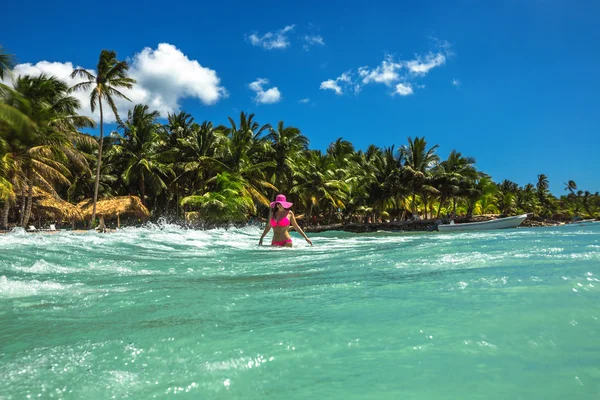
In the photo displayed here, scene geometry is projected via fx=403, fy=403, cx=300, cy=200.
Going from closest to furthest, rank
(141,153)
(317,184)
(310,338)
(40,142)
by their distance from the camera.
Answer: (310,338) < (40,142) < (141,153) < (317,184)

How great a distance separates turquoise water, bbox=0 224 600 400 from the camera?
1688 mm

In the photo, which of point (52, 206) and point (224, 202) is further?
point (224, 202)

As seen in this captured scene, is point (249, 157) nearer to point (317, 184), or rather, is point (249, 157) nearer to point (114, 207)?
point (317, 184)

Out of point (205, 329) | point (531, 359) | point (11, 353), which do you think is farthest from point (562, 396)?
point (11, 353)

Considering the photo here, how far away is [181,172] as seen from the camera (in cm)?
3172

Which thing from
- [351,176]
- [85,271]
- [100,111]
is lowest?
[85,271]

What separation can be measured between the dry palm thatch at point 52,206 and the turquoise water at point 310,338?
23.0 meters

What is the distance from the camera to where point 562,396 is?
155cm

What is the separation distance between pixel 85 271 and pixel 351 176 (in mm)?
33275

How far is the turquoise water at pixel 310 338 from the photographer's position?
169 cm

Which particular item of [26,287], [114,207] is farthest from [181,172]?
[26,287]

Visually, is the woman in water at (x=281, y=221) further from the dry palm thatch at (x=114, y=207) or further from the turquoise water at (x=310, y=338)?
the dry palm thatch at (x=114, y=207)

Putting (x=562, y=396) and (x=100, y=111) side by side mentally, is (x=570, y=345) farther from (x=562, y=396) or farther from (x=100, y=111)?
(x=100, y=111)

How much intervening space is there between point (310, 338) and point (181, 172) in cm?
3106
